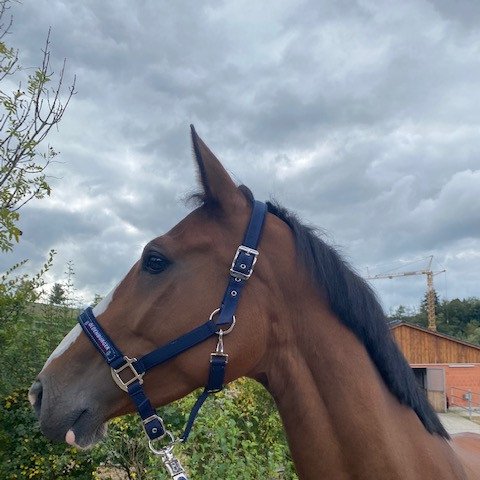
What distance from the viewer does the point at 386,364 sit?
2.39 m

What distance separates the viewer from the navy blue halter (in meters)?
2.29

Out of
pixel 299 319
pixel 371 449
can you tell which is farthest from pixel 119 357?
pixel 371 449

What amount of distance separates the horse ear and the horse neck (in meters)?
0.60

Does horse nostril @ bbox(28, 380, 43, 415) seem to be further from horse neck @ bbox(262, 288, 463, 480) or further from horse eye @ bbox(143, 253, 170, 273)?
horse neck @ bbox(262, 288, 463, 480)

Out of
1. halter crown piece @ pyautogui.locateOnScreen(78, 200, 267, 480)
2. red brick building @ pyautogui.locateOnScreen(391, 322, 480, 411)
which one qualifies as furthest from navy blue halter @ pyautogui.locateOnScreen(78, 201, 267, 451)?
red brick building @ pyautogui.locateOnScreen(391, 322, 480, 411)

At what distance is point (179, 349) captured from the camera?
2.29 metres

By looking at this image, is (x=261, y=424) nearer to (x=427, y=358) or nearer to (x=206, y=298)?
(x=206, y=298)

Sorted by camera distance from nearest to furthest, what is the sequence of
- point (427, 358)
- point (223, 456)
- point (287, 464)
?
point (223, 456)
point (287, 464)
point (427, 358)

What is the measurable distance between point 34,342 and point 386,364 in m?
5.48

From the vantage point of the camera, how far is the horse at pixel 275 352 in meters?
2.24

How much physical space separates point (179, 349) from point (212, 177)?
812mm

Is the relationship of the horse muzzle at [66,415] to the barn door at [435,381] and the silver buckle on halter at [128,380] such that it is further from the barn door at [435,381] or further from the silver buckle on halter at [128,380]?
the barn door at [435,381]

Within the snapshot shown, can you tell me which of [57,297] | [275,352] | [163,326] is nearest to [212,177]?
[163,326]

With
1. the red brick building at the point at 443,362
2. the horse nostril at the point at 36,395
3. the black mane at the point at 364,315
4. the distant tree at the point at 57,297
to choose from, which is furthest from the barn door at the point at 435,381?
the horse nostril at the point at 36,395
